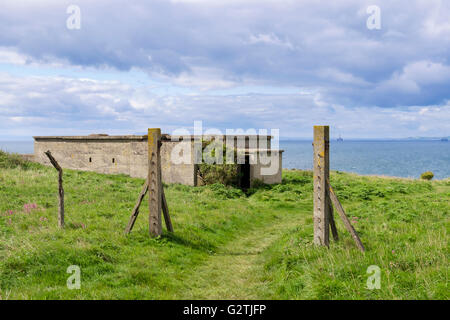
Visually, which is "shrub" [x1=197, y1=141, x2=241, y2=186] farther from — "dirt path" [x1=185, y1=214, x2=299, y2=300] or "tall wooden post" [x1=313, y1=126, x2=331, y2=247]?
"tall wooden post" [x1=313, y1=126, x2=331, y2=247]

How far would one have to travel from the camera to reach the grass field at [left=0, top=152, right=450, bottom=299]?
6.64m

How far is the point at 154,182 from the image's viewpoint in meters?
10.2

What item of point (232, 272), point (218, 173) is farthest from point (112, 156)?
point (232, 272)

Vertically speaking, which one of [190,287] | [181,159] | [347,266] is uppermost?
[181,159]

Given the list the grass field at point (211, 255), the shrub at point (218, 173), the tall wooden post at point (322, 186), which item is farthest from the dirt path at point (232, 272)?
the shrub at point (218, 173)

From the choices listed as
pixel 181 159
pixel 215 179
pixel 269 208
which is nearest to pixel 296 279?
pixel 269 208

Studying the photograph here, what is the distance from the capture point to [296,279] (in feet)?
23.7

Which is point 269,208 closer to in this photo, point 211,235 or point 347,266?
point 211,235

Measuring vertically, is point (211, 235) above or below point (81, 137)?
below

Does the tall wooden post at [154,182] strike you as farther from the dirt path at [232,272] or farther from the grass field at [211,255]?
the dirt path at [232,272]

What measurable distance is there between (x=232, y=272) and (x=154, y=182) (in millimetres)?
3455

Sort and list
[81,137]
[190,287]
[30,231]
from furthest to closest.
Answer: [81,137] < [30,231] < [190,287]

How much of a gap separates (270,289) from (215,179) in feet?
52.5

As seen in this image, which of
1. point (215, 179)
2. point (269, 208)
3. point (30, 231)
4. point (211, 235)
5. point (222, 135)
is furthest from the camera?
point (222, 135)
